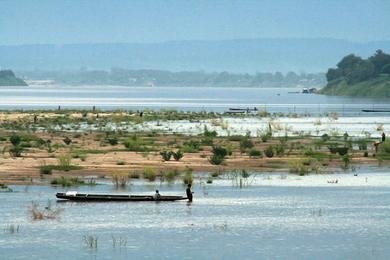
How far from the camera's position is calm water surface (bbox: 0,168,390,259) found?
3675 cm

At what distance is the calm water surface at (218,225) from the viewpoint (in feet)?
121

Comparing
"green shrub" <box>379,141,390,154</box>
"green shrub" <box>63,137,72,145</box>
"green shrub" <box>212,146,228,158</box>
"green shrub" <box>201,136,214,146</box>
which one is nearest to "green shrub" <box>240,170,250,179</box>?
"green shrub" <box>212,146,228,158</box>

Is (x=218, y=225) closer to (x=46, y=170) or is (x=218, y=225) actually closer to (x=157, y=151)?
(x=46, y=170)

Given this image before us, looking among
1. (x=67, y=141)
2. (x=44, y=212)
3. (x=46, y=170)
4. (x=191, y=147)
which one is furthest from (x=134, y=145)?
(x=44, y=212)

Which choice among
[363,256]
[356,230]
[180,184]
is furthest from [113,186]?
[363,256]

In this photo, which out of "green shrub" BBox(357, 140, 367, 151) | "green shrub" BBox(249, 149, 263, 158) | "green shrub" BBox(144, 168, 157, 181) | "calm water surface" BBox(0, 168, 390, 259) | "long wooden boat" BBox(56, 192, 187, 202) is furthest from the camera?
"green shrub" BBox(357, 140, 367, 151)

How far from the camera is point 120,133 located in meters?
89.6

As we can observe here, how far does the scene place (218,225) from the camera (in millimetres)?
41719

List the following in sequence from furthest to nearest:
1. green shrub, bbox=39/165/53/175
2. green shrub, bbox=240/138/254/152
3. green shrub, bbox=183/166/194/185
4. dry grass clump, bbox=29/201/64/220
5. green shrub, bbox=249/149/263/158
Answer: green shrub, bbox=240/138/254/152 → green shrub, bbox=249/149/263/158 → green shrub, bbox=39/165/53/175 → green shrub, bbox=183/166/194/185 → dry grass clump, bbox=29/201/64/220

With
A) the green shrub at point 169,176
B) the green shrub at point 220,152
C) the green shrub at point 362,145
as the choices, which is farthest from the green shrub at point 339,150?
the green shrub at point 169,176

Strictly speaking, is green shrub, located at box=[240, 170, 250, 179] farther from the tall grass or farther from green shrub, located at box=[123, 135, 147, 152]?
green shrub, located at box=[123, 135, 147, 152]

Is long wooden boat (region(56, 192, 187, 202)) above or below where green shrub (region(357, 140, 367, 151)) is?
below

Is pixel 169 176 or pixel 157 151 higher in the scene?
pixel 157 151

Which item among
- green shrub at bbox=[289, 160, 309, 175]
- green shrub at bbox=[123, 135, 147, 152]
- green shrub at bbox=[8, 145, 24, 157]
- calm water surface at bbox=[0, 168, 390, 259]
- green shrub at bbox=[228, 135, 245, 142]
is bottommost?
calm water surface at bbox=[0, 168, 390, 259]
